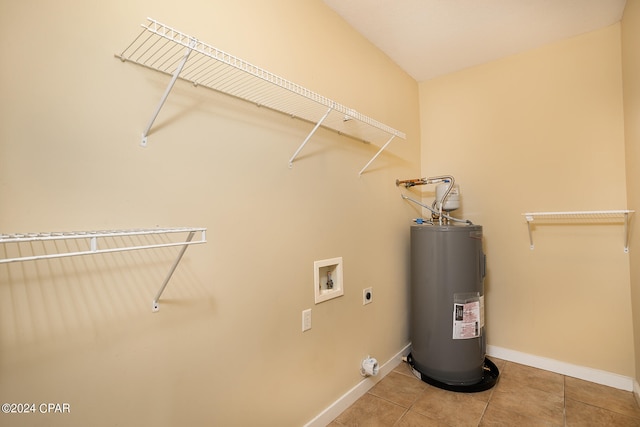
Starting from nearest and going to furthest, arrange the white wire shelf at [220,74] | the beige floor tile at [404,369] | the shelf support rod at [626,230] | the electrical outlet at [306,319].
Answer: the white wire shelf at [220,74], the electrical outlet at [306,319], the shelf support rod at [626,230], the beige floor tile at [404,369]

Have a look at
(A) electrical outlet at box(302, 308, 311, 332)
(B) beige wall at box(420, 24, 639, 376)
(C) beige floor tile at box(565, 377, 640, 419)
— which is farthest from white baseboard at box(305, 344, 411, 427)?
(C) beige floor tile at box(565, 377, 640, 419)

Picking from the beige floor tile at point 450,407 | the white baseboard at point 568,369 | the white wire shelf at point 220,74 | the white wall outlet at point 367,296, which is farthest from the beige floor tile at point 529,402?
the white wire shelf at point 220,74

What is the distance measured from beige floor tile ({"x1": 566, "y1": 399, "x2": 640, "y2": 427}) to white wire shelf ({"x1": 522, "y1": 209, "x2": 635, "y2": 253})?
1004mm

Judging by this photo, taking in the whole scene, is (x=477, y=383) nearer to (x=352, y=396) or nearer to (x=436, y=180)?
(x=352, y=396)

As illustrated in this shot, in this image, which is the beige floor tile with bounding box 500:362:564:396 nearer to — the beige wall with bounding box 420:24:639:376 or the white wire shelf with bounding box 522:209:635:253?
the beige wall with bounding box 420:24:639:376

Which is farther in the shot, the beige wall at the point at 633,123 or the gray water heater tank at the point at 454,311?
the gray water heater tank at the point at 454,311

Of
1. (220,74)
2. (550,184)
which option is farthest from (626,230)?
(220,74)

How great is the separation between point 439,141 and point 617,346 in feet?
6.35

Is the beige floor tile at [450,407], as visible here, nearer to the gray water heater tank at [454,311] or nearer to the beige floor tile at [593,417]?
the gray water heater tank at [454,311]

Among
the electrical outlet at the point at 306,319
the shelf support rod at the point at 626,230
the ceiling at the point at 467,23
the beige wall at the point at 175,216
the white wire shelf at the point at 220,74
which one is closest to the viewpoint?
the beige wall at the point at 175,216

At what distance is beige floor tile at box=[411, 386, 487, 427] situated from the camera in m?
1.65

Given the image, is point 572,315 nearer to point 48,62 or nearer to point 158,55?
point 158,55

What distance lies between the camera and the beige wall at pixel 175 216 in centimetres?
79

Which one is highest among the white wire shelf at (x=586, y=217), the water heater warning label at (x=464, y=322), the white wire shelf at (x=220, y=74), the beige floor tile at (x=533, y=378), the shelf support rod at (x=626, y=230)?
the white wire shelf at (x=220, y=74)
